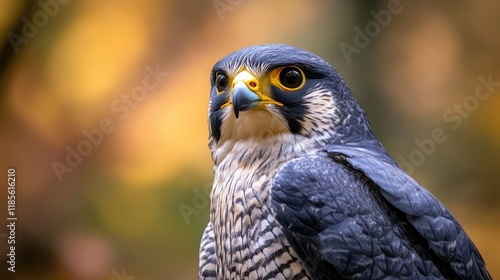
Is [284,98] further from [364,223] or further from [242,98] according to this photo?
[364,223]

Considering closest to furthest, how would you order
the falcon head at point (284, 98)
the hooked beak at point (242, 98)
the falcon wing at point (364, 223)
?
1. the falcon wing at point (364, 223)
2. the hooked beak at point (242, 98)
3. the falcon head at point (284, 98)

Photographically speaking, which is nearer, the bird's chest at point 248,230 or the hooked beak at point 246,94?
the bird's chest at point 248,230

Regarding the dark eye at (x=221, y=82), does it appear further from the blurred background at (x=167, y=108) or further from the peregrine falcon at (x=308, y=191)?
the blurred background at (x=167, y=108)

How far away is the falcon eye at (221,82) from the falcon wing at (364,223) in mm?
475

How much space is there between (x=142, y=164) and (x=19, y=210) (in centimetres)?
89

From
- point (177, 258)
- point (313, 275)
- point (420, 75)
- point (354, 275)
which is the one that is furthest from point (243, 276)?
point (420, 75)

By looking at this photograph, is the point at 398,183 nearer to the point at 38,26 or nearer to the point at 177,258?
the point at 177,258

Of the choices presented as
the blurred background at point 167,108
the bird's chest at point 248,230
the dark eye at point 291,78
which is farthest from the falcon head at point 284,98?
the blurred background at point 167,108

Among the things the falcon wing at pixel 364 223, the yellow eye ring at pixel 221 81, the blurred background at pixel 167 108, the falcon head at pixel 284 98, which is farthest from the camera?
the blurred background at pixel 167 108

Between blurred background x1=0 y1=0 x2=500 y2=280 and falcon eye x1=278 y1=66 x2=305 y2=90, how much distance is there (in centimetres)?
222

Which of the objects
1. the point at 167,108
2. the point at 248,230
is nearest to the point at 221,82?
the point at 248,230

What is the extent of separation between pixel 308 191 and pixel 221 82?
66cm

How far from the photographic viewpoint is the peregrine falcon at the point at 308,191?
7.63 ft

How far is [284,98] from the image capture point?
2.62 meters
